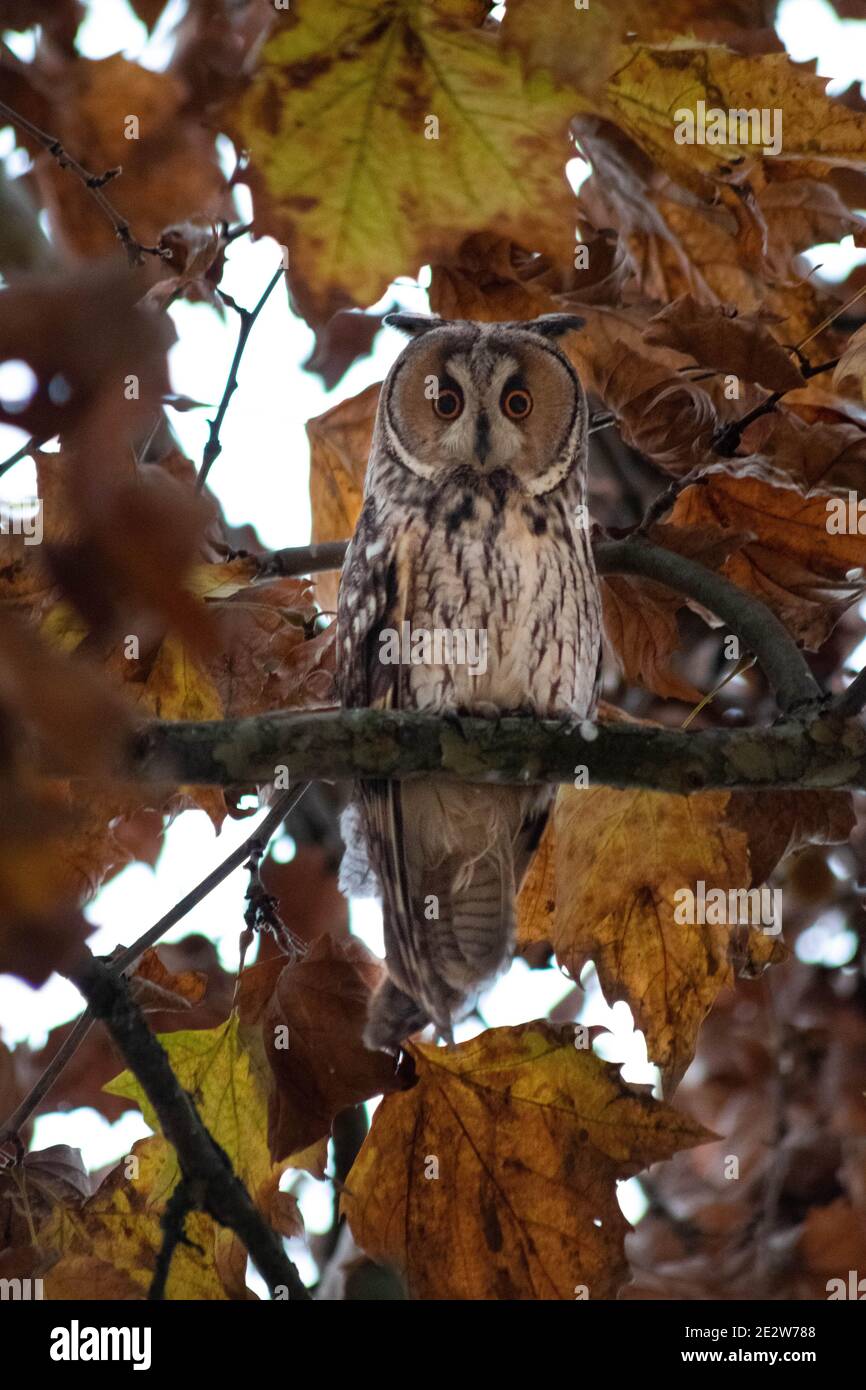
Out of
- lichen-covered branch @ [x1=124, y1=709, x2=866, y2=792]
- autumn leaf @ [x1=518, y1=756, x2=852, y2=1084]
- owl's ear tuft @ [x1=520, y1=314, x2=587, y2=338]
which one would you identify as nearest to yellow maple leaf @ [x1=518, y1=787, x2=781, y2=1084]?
autumn leaf @ [x1=518, y1=756, x2=852, y2=1084]

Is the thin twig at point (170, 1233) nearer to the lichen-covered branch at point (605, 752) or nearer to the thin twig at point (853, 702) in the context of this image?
the lichen-covered branch at point (605, 752)

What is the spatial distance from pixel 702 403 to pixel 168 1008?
4.38ft

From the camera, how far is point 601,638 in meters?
3.09

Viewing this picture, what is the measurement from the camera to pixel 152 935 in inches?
79.8

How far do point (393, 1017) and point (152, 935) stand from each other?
808 millimetres

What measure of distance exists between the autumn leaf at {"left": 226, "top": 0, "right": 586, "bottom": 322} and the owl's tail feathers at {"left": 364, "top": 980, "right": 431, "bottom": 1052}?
1.37 metres

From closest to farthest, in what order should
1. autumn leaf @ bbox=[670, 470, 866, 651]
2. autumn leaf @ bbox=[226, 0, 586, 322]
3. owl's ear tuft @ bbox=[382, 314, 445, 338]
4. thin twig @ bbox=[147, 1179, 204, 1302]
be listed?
autumn leaf @ bbox=[226, 0, 586, 322] < thin twig @ bbox=[147, 1179, 204, 1302] < autumn leaf @ bbox=[670, 470, 866, 651] < owl's ear tuft @ bbox=[382, 314, 445, 338]

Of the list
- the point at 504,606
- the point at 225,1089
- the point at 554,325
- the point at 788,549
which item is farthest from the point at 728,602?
the point at 225,1089

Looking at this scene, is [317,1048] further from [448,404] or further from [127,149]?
[127,149]

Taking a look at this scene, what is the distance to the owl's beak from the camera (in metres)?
2.91

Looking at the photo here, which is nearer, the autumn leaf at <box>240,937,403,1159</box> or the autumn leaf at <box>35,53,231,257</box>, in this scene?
the autumn leaf at <box>240,937,403,1159</box>

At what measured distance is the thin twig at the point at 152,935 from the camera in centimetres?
202

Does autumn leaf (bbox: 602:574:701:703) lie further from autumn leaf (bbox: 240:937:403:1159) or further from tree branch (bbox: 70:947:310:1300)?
tree branch (bbox: 70:947:310:1300)
